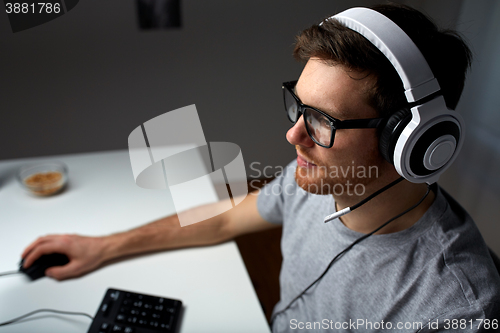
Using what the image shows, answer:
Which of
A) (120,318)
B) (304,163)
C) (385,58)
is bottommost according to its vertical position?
(120,318)

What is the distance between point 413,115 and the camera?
521 millimetres

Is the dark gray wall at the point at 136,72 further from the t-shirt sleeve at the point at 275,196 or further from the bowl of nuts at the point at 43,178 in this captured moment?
the bowl of nuts at the point at 43,178

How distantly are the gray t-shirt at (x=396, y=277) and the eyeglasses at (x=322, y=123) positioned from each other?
0.71 feet

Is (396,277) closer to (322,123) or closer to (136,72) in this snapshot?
(322,123)

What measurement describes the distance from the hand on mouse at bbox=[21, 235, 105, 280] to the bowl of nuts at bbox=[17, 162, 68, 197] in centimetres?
17

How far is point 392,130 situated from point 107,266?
0.63m

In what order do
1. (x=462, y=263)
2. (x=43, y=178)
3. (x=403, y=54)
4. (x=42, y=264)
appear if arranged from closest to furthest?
(x=403, y=54), (x=462, y=263), (x=42, y=264), (x=43, y=178)

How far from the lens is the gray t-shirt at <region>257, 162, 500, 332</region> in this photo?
22.9 inches

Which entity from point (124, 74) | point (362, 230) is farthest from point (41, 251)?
point (362, 230)

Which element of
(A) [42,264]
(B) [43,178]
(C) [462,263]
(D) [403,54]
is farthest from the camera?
(B) [43,178]

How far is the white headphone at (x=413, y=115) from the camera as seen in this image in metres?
0.50

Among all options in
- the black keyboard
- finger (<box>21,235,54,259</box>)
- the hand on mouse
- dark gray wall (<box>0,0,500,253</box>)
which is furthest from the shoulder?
finger (<box>21,235,54,259</box>)

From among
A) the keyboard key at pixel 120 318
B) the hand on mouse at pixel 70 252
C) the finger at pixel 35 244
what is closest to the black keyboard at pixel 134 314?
the keyboard key at pixel 120 318

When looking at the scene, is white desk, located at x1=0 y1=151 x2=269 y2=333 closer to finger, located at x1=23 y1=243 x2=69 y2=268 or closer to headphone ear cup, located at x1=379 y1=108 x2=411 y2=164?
finger, located at x1=23 y1=243 x2=69 y2=268
